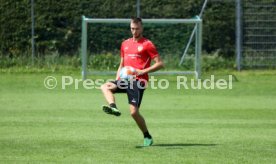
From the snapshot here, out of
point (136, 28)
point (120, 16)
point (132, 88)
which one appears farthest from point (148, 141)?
point (120, 16)

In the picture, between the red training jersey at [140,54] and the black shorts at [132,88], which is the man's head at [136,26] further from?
the black shorts at [132,88]

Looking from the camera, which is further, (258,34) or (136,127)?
(258,34)

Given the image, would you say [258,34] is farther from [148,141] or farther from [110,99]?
[110,99]

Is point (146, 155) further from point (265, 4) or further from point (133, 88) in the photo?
point (265, 4)

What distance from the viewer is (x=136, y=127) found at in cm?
1399

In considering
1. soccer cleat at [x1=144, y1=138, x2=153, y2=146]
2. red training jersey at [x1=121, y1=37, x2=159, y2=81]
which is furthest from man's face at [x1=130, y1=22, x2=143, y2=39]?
soccer cleat at [x1=144, y1=138, x2=153, y2=146]

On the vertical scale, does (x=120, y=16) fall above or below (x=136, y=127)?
below

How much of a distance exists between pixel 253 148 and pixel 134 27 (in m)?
2.41

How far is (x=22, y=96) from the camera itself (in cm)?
1973

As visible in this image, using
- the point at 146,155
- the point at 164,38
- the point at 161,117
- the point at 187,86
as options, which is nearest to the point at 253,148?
the point at 146,155

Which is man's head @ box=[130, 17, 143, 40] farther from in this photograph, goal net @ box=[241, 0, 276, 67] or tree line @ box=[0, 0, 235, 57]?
goal net @ box=[241, 0, 276, 67]

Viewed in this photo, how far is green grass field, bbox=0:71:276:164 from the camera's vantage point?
34.1ft

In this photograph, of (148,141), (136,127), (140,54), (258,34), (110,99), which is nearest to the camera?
(110,99)

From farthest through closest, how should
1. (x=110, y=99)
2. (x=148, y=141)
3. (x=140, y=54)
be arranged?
(x=140, y=54), (x=148, y=141), (x=110, y=99)
